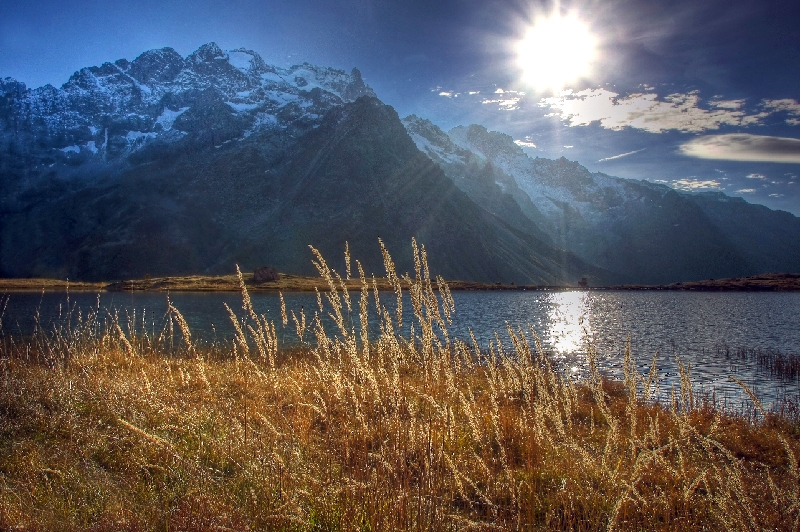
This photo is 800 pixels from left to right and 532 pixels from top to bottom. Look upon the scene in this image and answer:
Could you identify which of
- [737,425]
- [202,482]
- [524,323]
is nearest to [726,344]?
[524,323]

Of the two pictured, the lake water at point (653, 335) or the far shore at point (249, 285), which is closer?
the lake water at point (653, 335)

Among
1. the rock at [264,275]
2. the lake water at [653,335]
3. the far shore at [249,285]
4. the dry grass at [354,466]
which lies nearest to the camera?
the dry grass at [354,466]

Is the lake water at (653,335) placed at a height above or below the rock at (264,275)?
below

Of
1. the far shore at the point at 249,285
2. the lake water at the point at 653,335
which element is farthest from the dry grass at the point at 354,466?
the far shore at the point at 249,285

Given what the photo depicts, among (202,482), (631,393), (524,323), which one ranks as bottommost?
(524,323)

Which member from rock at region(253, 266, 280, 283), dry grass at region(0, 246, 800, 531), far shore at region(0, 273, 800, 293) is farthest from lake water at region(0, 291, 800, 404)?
rock at region(253, 266, 280, 283)

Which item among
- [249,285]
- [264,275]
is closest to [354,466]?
[249,285]

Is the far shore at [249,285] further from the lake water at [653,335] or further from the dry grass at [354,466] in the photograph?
the dry grass at [354,466]

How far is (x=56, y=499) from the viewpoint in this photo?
469cm

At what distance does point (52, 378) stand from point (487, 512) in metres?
8.99

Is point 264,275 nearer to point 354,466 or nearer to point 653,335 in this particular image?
point 653,335

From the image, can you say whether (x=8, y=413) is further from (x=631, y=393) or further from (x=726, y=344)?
(x=726, y=344)

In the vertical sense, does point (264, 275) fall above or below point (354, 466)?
below

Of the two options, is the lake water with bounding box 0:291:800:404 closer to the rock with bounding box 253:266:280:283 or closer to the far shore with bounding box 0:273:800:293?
the far shore with bounding box 0:273:800:293
